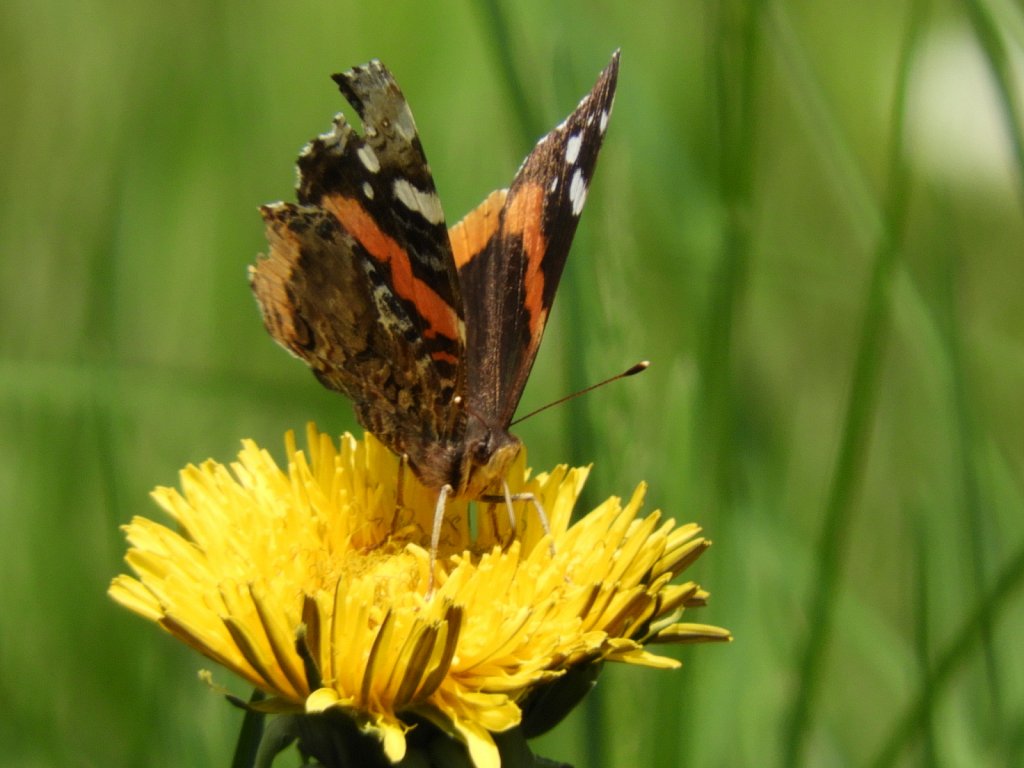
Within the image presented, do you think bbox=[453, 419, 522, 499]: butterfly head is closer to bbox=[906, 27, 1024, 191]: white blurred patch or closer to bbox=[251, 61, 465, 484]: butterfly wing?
bbox=[251, 61, 465, 484]: butterfly wing

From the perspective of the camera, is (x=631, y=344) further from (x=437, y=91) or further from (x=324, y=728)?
(x=437, y=91)

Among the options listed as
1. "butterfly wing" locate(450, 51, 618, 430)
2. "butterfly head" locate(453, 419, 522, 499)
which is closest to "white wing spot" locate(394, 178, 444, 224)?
"butterfly wing" locate(450, 51, 618, 430)

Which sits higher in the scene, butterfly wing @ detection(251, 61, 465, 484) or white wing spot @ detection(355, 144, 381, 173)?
white wing spot @ detection(355, 144, 381, 173)

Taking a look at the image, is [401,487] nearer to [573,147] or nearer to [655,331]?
[573,147]

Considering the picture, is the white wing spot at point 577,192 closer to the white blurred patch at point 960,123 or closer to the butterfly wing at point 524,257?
the butterfly wing at point 524,257

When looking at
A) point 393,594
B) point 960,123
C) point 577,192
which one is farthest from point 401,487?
point 960,123

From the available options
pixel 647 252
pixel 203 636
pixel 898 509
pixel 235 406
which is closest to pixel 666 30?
pixel 647 252
